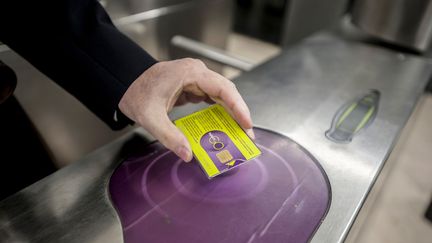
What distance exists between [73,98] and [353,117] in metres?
0.60

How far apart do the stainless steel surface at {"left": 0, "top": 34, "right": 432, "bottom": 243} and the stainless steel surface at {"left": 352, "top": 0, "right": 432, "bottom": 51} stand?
43 mm

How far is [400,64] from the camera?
2.37ft

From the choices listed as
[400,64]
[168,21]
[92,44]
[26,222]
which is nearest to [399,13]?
[400,64]

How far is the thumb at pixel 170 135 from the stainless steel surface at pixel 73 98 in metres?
0.40

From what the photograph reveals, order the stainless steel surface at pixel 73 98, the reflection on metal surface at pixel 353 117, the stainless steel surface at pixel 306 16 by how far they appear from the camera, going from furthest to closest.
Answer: the stainless steel surface at pixel 306 16 < the stainless steel surface at pixel 73 98 < the reflection on metal surface at pixel 353 117

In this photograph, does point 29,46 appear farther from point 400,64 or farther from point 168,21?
point 400,64

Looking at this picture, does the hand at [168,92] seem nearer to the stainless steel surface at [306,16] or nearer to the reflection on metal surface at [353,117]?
the reflection on metal surface at [353,117]

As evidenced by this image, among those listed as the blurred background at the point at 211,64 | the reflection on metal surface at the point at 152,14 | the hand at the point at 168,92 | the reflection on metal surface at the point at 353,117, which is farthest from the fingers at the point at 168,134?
the reflection on metal surface at the point at 152,14

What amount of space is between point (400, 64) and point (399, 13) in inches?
5.1

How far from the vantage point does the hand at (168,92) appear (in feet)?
1.20

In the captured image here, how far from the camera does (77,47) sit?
422mm

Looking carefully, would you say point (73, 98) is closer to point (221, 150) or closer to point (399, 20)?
point (221, 150)

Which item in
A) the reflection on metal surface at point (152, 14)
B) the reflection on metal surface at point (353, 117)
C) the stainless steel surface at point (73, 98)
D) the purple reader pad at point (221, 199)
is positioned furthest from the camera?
the reflection on metal surface at point (152, 14)

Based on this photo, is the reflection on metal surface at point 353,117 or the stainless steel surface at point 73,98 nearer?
the reflection on metal surface at point 353,117
